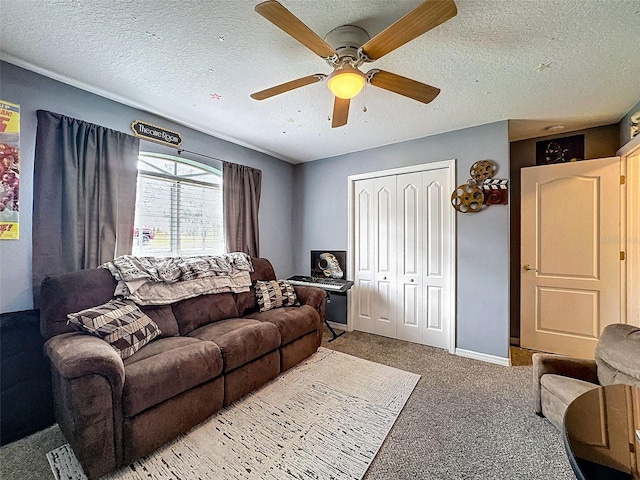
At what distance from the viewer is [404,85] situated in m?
1.66

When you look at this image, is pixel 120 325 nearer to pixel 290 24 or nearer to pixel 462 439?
pixel 290 24

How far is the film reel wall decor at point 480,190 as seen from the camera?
2751 mm

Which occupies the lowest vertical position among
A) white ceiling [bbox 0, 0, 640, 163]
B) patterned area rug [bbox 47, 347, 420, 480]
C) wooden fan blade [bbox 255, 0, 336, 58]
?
patterned area rug [bbox 47, 347, 420, 480]

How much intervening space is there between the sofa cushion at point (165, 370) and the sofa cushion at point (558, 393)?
2.24m

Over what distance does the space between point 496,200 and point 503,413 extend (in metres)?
1.92

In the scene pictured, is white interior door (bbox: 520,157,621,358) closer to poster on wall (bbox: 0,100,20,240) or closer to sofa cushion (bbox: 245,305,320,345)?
sofa cushion (bbox: 245,305,320,345)

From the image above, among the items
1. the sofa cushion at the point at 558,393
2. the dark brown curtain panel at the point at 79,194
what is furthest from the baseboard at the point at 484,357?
the dark brown curtain panel at the point at 79,194

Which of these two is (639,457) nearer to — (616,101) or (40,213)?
(616,101)

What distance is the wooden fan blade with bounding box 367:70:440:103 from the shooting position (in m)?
1.61

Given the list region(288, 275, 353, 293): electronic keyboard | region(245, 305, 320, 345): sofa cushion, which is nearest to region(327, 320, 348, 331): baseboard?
region(288, 275, 353, 293): electronic keyboard

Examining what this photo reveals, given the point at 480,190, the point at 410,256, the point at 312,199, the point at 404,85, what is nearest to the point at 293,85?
the point at 404,85

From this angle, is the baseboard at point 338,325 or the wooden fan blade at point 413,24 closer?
the wooden fan blade at point 413,24

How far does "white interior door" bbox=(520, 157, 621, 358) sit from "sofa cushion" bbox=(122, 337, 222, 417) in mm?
3438

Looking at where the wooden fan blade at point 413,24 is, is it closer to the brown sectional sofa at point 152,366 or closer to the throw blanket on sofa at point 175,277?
the brown sectional sofa at point 152,366
